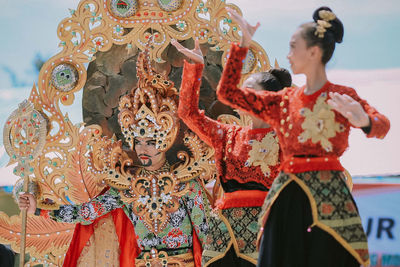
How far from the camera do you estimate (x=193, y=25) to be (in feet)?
13.9

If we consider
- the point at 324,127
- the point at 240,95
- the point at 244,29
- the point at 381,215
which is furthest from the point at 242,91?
the point at 381,215

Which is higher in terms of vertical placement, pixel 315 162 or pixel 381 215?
pixel 315 162

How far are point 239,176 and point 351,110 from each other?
102 centimetres

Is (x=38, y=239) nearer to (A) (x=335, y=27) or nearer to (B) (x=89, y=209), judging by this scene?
(B) (x=89, y=209)

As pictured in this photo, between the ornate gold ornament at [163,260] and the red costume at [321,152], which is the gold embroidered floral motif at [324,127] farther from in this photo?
the ornate gold ornament at [163,260]

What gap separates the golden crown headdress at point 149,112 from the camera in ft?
13.1

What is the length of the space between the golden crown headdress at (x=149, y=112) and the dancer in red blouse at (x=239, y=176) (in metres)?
0.54

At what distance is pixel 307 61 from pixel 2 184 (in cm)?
270

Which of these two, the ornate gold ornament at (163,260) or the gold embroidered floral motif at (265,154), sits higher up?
the gold embroidered floral motif at (265,154)

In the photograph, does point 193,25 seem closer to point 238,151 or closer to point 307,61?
point 238,151

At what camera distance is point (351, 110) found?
8.25 ft

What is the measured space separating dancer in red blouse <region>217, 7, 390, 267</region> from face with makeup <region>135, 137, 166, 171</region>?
4.40 ft

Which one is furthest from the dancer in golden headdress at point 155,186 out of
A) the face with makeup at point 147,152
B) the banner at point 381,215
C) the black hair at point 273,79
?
the banner at point 381,215

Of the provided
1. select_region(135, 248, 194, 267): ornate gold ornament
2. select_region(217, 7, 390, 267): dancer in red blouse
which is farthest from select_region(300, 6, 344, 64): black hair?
select_region(135, 248, 194, 267): ornate gold ornament
